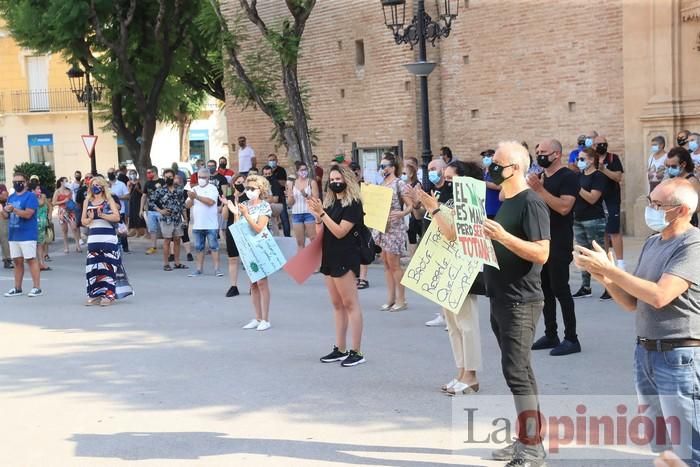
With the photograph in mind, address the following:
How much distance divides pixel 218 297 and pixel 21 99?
3837cm

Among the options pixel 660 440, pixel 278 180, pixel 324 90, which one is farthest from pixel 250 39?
pixel 660 440

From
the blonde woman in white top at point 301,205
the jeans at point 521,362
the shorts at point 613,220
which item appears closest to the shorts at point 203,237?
the blonde woman in white top at point 301,205

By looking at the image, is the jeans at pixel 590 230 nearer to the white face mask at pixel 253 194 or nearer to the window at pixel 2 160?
the white face mask at pixel 253 194

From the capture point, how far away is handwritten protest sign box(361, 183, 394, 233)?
31.3 feet

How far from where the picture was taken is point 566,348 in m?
9.02

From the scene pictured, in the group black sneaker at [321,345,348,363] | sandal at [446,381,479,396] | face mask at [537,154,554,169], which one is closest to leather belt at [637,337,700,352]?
sandal at [446,381,479,396]

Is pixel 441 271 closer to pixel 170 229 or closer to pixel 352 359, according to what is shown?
pixel 352 359

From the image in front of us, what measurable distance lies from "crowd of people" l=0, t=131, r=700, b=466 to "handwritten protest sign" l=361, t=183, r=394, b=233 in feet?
0.78

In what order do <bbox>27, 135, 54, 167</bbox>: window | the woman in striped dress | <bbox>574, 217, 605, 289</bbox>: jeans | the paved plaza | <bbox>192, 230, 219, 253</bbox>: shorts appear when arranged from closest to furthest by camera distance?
the paved plaza → <bbox>574, 217, 605, 289</bbox>: jeans → the woman in striped dress → <bbox>192, 230, 219, 253</bbox>: shorts → <bbox>27, 135, 54, 167</bbox>: window

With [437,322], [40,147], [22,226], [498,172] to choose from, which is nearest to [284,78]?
[22,226]

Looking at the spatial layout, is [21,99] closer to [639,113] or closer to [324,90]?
[324,90]

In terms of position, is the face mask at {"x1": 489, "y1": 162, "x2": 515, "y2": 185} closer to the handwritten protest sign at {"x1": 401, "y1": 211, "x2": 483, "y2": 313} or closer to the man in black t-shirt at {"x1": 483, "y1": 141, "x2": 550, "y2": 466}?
the man in black t-shirt at {"x1": 483, "y1": 141, "x2": 550, "y2": 466}

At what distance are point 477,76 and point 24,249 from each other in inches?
419

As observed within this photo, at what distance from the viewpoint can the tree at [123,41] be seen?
24.4 m
